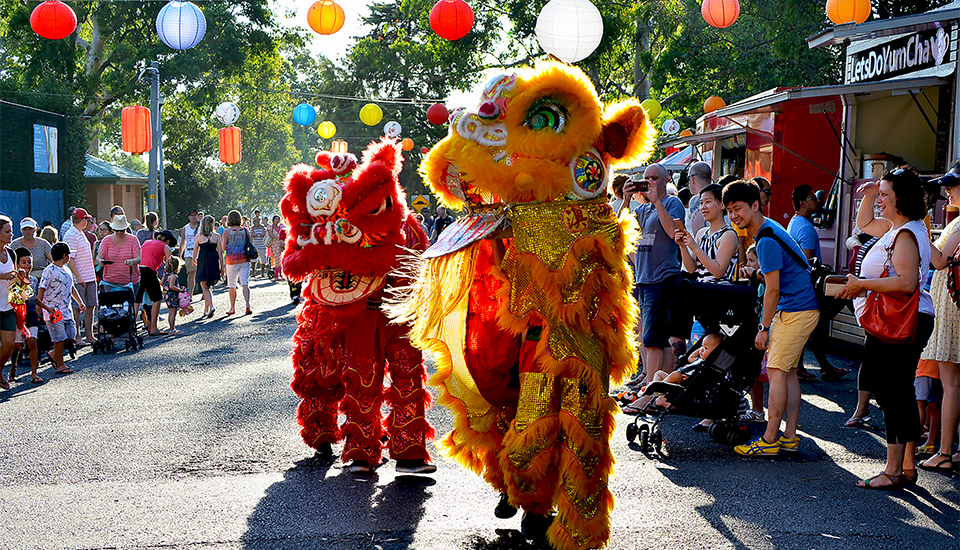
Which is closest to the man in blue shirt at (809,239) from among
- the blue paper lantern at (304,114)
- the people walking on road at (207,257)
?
the people walking on road at (207,257)

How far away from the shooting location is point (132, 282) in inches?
466

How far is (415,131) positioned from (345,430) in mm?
42283

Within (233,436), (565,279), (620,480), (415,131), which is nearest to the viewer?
(565,279)

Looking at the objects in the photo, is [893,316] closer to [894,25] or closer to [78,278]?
[894,25]

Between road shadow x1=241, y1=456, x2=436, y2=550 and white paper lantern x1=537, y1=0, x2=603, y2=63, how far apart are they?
8.10 m

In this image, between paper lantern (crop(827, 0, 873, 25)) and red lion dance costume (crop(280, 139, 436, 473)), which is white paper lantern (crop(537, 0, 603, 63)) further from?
red lion dance costume (crop(280, 139, 436, 473))

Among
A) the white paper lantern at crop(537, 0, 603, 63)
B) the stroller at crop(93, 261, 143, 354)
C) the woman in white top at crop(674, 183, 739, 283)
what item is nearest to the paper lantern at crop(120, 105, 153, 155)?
the stroller at crop(93, 261, 143, 354)

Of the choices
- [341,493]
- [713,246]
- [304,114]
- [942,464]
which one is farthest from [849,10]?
[304,114]

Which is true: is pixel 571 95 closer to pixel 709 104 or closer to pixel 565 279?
pixel 565 279

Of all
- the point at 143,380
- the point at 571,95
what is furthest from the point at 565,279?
the point at 143,380

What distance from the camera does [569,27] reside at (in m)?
12.3

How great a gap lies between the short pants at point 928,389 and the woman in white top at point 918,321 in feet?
2.75

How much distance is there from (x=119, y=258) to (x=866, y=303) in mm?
9494

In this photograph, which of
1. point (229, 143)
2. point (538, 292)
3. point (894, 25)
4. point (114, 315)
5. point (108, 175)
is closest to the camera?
point (538, 292)
